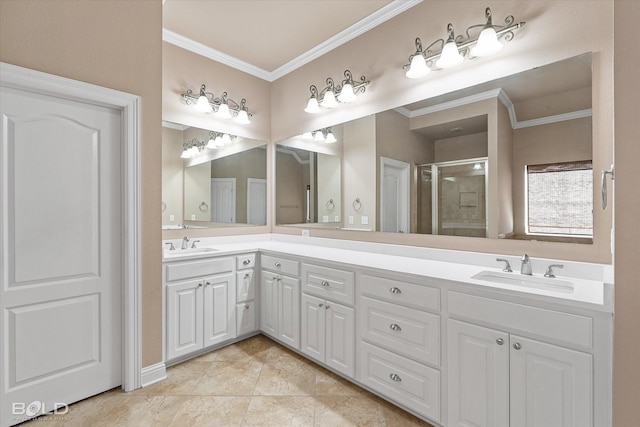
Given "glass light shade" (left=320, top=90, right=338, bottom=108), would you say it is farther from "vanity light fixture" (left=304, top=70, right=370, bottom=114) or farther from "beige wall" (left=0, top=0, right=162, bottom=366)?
"beige wall" (left=0, top=0, right=162, bottom=366)

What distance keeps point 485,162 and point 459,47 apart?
0.79 meters

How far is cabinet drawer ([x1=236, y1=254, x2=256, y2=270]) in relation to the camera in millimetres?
2707

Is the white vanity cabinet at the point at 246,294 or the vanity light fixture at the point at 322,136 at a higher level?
the vanity light fixture at the point at 322,136

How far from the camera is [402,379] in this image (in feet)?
5.91

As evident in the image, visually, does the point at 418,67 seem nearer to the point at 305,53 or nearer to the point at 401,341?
the point at 305,53

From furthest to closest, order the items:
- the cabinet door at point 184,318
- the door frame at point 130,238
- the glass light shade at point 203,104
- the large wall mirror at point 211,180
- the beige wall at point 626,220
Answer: the glass light shade at point 203,104
the large wall mirror at point 211,180
the cabinet door at point 184,318
the door frame at point 130,238
the beige wall at point 626,220

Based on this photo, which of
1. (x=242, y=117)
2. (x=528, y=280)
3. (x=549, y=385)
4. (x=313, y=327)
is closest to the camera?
(x=549, y=385)

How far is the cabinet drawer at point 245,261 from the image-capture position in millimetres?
2707

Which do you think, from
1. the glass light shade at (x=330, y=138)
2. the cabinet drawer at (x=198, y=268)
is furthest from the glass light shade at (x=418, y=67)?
the cabinet drawer at (x=198, y=268)

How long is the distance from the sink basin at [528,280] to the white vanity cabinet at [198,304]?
75.1 inches

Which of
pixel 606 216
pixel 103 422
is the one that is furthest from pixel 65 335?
pixel 606 216

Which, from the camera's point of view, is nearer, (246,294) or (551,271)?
(551,271)

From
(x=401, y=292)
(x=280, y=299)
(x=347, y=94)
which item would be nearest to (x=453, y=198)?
(x=401, y=292)

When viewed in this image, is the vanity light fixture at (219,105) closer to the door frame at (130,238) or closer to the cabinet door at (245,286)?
the door frame at (130,238)
